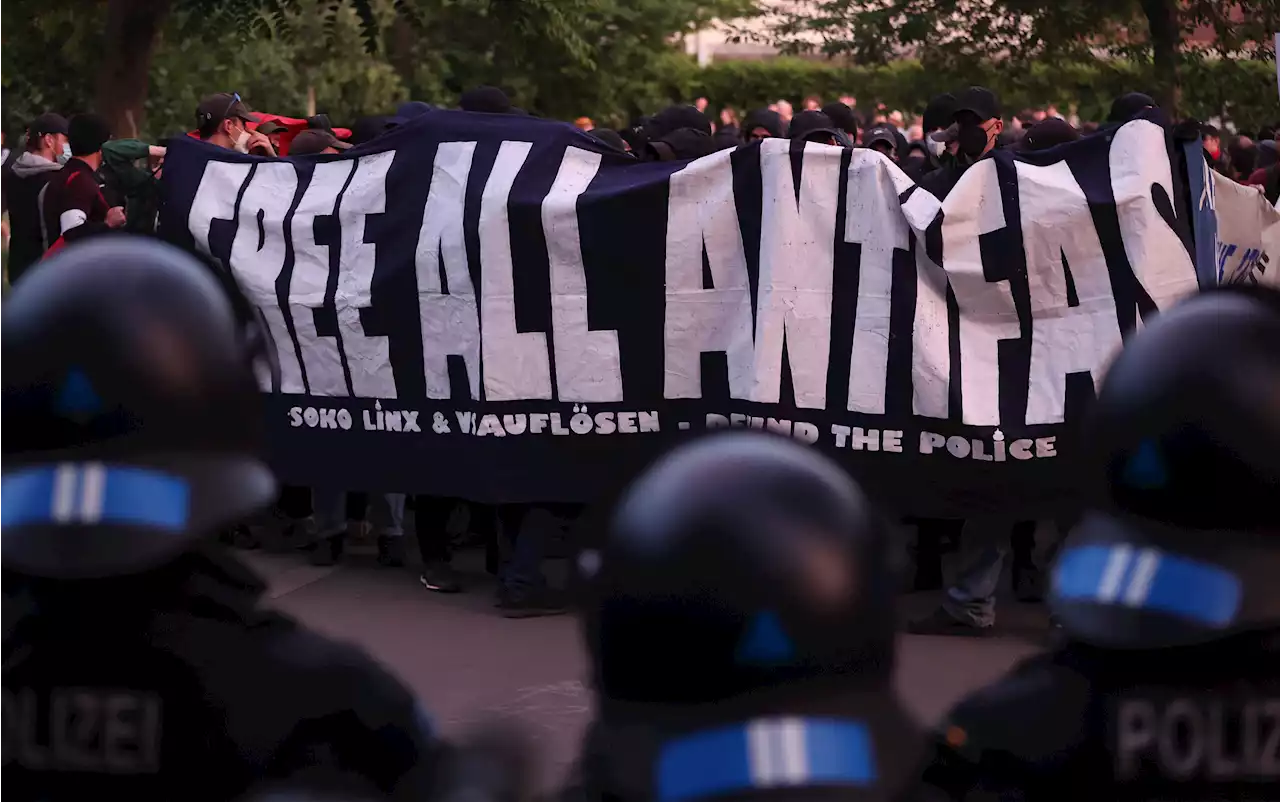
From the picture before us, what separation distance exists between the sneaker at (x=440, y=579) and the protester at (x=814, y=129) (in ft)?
8.04

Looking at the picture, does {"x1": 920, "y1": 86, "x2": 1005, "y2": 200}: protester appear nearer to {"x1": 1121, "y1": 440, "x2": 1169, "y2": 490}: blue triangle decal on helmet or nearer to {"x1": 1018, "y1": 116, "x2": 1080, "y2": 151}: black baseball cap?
{"x1": 1018, "y1": 116, "x2": 1080, "y2": 151}: black baseball cap

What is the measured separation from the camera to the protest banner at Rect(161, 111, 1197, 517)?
6.54 meters

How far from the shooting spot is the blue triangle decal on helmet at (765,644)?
64.2 inches

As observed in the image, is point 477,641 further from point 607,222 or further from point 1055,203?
point 1055,203

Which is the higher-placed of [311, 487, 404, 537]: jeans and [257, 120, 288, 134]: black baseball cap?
[257, 120, 288, 134]: black baseball cap

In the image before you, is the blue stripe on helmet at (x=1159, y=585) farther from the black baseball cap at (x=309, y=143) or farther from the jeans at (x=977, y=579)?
the black baseball cap at (x=309, y=143)

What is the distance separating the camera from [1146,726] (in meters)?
2.03

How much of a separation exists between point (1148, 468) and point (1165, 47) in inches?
496

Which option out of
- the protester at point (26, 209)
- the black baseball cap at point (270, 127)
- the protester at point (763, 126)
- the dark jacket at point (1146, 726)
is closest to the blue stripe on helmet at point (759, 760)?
the dark jacket at point (1146, 726)

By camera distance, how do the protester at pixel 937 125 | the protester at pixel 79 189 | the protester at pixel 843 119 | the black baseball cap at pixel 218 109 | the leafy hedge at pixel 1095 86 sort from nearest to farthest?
the black baseball cap at pixel 218 109, the protester at pixel 79 189, the protester at pixel 937 125, the protester at pixel 843 119, the leafy hedge at pixel 1095 86

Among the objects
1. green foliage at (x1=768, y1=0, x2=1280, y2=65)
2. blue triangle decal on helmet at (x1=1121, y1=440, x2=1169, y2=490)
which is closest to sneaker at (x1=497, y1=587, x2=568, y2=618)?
blue triangle decal on helmet at (x1=1121, y1=440, x2=1169, y2=490)

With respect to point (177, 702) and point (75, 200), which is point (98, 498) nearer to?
point (177, 702)

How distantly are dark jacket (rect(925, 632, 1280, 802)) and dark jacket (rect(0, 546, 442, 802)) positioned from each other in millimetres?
737

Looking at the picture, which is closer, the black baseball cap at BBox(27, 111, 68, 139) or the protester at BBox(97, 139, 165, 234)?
the protester at BBox(97, 139, 165, 234)
